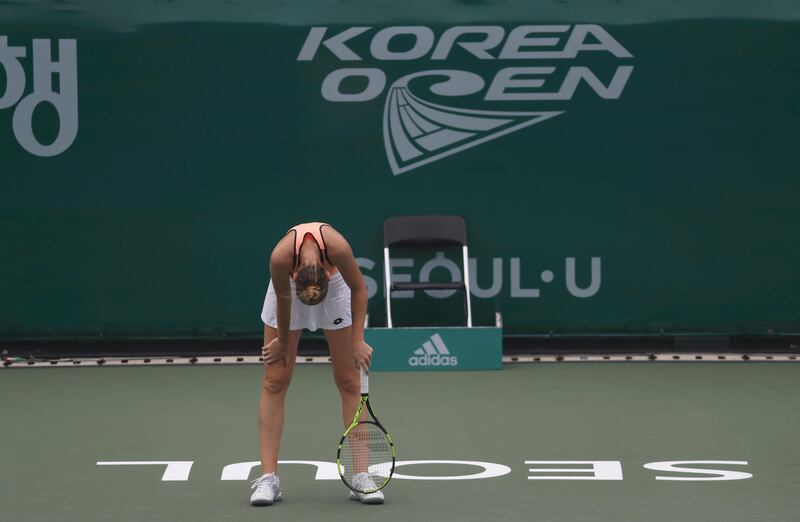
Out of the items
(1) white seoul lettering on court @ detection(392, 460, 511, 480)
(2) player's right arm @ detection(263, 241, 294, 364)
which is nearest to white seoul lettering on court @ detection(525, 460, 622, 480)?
(1) white seoul lettering on court @ detection(392, 460, 511, 480)

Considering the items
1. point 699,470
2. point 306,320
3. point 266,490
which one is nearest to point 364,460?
point 266,490

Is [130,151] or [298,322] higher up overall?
[130,151]

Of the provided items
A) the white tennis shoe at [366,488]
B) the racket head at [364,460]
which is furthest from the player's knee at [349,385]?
the white tennis shoe at [366,488]

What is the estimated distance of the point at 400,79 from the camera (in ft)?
32.6

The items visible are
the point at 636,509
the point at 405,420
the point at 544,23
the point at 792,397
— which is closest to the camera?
the point at 636,509

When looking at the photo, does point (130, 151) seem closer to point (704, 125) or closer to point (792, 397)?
point (704, 125)

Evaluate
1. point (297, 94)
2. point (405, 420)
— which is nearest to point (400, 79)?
point (297, 94)

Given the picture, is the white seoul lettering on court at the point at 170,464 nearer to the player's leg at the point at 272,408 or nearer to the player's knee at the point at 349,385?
the player's leg at the point at 272,408

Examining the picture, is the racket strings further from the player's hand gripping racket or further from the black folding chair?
the black folding chair

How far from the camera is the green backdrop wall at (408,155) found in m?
9.91

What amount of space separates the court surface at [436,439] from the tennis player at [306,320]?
231 millimetres

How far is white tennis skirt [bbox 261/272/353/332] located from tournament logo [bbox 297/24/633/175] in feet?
13.9

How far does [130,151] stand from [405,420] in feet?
11.3

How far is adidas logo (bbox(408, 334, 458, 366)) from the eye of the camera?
950 cm
